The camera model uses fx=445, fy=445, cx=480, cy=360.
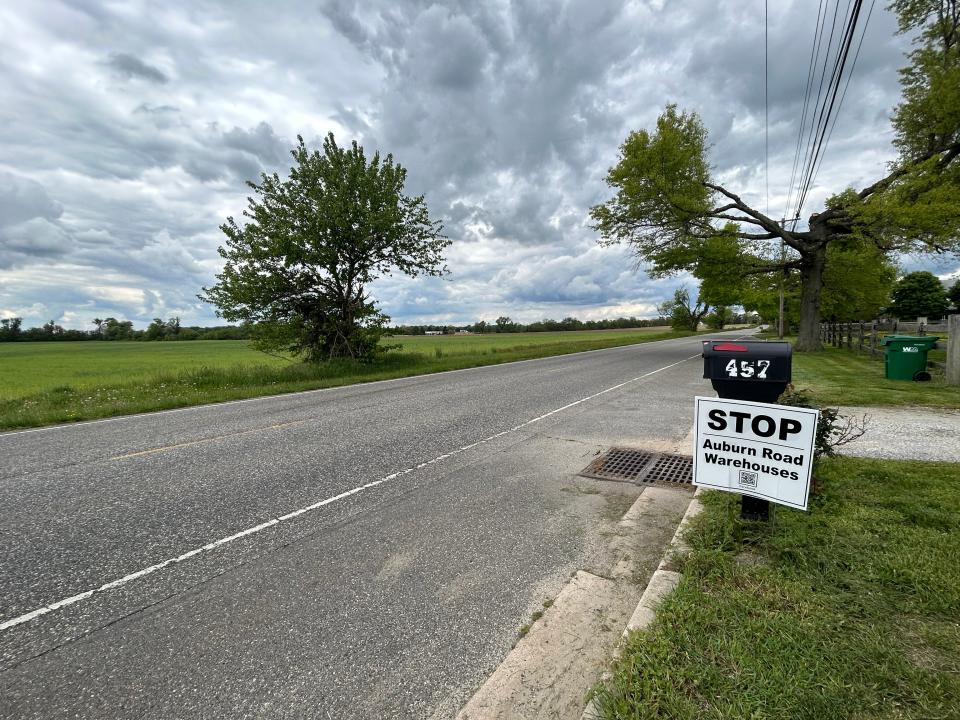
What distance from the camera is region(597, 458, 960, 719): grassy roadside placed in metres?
1.74

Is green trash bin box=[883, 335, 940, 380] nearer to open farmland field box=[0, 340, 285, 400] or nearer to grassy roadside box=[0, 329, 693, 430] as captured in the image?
grassy roadside box=[0, 329, 693, 430]

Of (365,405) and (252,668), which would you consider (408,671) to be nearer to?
(252,668)

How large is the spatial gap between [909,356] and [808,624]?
12349 millimetres

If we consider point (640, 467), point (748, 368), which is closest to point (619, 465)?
point (640, 467)

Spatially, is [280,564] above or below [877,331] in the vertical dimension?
below

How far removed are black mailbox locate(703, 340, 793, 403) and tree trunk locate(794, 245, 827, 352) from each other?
2221cm

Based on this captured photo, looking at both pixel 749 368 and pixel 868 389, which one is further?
pixel 868 389

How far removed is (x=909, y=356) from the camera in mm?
10719

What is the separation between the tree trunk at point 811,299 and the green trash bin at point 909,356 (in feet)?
35.4

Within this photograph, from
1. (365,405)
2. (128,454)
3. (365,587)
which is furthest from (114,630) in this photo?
(365,405)

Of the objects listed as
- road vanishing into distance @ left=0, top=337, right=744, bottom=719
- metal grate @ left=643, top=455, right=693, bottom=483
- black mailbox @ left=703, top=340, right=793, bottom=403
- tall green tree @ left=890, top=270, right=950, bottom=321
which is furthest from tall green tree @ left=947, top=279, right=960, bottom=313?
black mailbox @ left=703, top=340, right=793, bottom=403

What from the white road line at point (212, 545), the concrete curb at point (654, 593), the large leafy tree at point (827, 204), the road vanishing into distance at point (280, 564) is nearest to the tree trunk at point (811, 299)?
the large leafy tree at point (827, 204)

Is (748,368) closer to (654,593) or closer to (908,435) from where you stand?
(654,593)

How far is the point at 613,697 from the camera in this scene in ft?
Answer: 5.91
